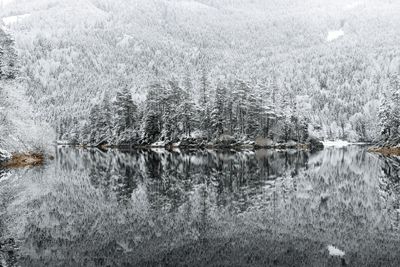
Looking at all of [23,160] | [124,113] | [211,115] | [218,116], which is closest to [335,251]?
[23,160]

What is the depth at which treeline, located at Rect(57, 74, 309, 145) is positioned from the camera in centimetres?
10212

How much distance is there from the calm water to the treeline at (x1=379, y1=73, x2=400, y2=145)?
54.7 metres

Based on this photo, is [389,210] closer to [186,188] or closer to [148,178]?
[186,188]

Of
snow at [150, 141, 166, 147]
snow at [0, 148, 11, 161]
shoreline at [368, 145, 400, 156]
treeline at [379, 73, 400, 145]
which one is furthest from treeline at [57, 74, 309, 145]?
snow at [0, 148, 11, 161]

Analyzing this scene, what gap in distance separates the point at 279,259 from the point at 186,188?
57.2 ft

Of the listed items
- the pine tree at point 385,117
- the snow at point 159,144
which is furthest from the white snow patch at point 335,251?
the snow at point 159,144

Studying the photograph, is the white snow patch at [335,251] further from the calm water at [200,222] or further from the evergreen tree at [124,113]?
the evergreen tree at [124,113]

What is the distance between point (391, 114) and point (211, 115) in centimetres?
3614

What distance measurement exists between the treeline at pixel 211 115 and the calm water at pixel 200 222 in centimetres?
6437

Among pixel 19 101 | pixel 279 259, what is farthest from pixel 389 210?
pixel 19 101

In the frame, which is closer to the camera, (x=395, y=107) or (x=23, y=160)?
(x=23, y=160)

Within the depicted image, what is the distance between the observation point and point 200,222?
21.7 metres

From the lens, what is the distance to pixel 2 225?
69.0 feet

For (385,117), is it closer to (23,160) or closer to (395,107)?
(395,107)
